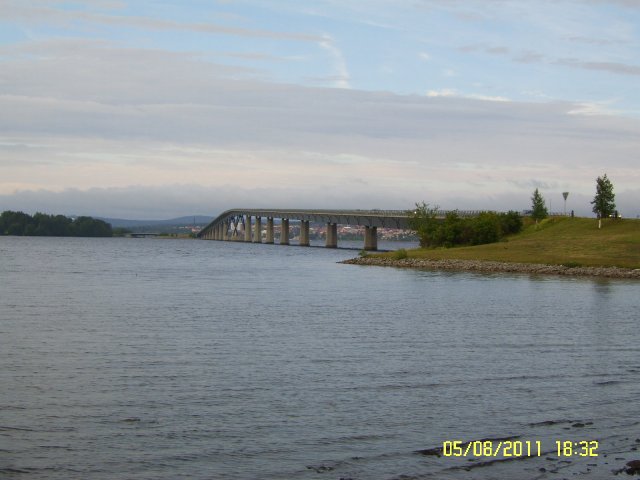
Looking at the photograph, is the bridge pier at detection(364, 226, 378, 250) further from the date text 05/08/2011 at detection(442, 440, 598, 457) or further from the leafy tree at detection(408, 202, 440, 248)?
the date text 05/08/2011 at detection(442, 440, 598, 457)

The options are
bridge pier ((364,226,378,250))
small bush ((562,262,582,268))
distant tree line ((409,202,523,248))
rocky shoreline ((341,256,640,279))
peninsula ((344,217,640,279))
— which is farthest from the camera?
bridge pier ((364,226,378,250))

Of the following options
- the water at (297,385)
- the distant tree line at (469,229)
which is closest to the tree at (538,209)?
the distant tree line at (469,229)

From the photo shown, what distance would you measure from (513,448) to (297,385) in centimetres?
855

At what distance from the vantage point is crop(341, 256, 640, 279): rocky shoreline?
87838 millimetres

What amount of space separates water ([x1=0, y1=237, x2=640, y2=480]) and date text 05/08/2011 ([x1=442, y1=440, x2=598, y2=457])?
33cm

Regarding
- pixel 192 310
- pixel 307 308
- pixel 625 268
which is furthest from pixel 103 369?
pixel 625 268

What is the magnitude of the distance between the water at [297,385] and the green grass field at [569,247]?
43.1 m

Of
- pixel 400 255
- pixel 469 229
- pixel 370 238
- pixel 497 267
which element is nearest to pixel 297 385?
pixel 497 267

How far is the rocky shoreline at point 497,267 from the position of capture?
8784cm

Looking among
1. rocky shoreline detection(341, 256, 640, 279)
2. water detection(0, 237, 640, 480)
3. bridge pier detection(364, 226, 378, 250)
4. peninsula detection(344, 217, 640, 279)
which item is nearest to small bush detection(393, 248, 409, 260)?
peninsula detection(344, 217, 640, 279)

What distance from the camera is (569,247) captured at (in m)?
107

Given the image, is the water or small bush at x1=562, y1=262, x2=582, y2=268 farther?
small bush at x1=562, y1=262, x2=582, y2=268
